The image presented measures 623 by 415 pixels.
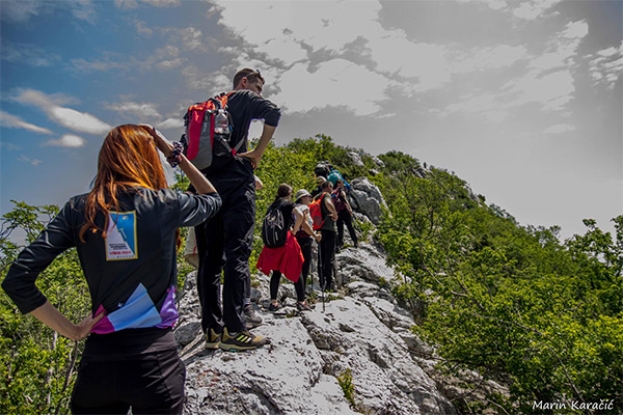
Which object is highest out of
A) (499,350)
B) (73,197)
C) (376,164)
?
(376,164)

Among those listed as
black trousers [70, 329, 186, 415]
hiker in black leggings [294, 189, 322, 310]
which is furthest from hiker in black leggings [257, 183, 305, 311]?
black trousers [70, 329, 186, 415]

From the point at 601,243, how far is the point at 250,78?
231 inches

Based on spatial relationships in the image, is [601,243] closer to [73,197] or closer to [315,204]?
[315,204]

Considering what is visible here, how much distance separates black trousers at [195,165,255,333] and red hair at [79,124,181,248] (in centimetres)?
152

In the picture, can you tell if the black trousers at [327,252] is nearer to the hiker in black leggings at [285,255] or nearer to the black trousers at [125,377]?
the hiker in black leggings at [285,255]

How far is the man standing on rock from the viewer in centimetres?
343

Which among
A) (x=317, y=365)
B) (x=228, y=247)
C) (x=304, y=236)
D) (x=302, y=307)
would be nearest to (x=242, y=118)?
(x=228, y=247)

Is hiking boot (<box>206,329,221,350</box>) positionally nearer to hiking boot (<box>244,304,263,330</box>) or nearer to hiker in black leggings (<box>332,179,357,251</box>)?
hiking boot (<box>244,304,263,330</box>)

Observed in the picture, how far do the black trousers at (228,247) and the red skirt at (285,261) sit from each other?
188cm

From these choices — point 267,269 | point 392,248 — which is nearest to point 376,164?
point 392,248

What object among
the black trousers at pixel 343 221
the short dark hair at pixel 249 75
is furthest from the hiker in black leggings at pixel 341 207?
the short dark hair at pixel 249 75

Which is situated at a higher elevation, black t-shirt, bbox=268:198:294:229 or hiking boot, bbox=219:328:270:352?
black t-shirt, bbox=268:198:294:229

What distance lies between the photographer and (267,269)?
5441 mm

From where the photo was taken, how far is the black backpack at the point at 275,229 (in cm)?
531
